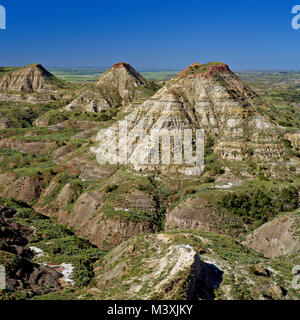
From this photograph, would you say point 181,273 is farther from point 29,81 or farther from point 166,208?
point 29,81

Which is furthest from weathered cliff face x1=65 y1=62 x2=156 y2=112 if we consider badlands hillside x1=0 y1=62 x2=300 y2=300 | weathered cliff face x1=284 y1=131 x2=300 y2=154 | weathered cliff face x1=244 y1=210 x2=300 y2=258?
weathered cliff face x1=244 y1=210 x2=300 y2=258

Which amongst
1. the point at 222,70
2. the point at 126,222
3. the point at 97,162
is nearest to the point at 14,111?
the point at 97,162

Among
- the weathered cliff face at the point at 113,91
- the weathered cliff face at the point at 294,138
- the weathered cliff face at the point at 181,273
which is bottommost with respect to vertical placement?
the weathered cliff face at the point at 181,273

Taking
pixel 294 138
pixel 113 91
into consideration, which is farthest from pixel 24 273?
pixel 113 91

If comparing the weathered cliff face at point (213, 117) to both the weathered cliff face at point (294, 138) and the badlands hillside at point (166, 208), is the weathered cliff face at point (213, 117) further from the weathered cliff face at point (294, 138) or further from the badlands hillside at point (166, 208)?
the weathered cliff face at point (294, 138)

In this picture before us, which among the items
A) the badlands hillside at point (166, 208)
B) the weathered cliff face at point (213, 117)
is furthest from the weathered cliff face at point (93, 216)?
the weathered cliff face at point (213, 117)

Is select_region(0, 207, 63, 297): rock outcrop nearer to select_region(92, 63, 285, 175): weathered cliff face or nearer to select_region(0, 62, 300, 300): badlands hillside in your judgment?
select_region(0, 62, 300, 300): badlands hillside
